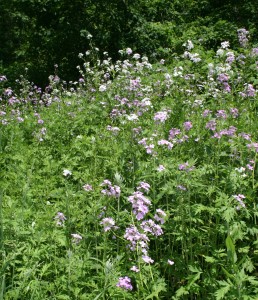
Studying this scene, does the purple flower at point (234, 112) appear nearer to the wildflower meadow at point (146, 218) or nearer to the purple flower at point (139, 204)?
the wildflower meadow at point (146, 218)

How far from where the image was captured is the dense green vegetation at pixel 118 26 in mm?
11781

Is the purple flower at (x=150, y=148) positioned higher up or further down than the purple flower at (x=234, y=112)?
further down

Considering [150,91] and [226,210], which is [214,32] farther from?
[226,210]

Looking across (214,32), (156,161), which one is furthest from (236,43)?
(156,161)

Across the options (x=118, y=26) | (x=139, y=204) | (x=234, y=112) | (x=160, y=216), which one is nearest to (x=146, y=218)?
(x=160, y=216)

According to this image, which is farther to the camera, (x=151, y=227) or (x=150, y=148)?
(x=150, y=148)

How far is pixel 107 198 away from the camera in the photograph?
2.76 meters

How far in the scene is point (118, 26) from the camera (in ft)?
40.8

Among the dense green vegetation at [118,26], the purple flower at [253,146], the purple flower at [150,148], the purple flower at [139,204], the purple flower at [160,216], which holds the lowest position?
the dense green vegetation at [118,26]

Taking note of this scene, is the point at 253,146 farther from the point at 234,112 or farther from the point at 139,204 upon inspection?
the point at 139,204

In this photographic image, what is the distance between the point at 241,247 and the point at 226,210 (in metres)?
0.46

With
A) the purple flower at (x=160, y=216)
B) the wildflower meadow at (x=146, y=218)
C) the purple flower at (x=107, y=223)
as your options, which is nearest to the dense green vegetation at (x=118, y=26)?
the wildflower meadow at (x=146, y=218)

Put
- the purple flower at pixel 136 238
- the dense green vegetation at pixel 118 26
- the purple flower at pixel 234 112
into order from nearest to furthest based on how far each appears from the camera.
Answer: the purple flower at pixel 136 238, the purple flower at pixel 234 112, the dense green vegetation at pixel 118 26

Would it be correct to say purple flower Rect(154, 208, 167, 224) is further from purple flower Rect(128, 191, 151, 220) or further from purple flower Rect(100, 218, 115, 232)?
purple flower Rect(100, 218, 115, 232)
